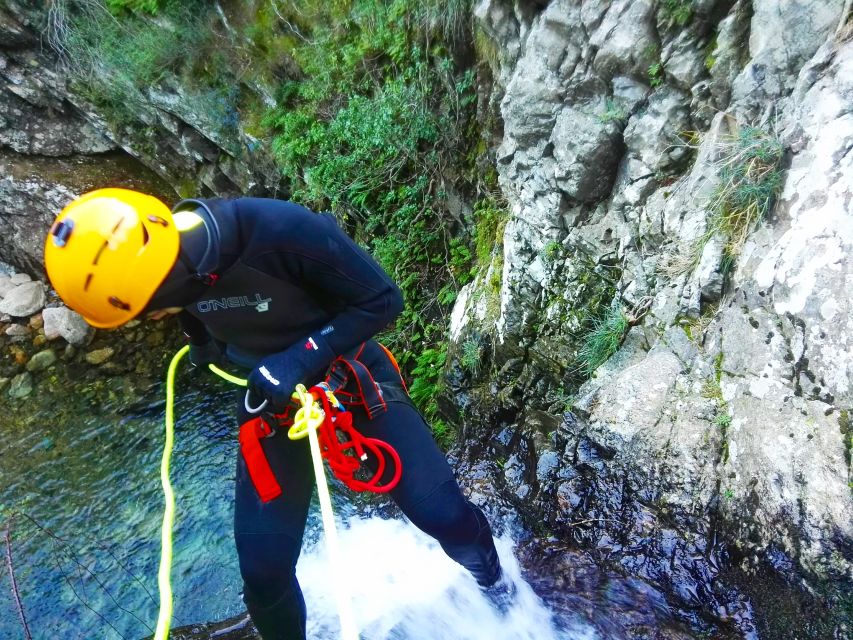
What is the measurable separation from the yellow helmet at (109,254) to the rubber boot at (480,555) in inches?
62.2

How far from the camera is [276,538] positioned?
2.25 m

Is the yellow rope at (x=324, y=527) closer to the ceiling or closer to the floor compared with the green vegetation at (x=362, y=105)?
closer to the floor

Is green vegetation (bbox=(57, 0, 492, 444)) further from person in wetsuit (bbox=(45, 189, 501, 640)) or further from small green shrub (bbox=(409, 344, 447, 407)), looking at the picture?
person in wetsuit (bbox=(45, 189, 501, 640))

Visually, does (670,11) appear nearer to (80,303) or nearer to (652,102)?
(652,102)

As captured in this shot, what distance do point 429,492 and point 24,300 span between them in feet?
25.4

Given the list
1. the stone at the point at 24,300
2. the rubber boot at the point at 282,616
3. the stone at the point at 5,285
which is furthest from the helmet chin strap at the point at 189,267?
the stone at the point at 5,285

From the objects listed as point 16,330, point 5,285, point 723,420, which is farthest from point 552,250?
point 5,285

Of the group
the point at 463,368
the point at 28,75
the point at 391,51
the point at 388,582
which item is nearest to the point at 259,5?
the point at 391,51

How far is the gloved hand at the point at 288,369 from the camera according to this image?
2.08 meters

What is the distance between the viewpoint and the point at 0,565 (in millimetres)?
4215

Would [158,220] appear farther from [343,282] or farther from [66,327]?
[66,327]

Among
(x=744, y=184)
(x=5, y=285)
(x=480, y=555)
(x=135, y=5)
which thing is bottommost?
(x=5, y=285)

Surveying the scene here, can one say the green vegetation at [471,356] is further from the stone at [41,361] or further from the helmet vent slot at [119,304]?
the stone at [41,361]

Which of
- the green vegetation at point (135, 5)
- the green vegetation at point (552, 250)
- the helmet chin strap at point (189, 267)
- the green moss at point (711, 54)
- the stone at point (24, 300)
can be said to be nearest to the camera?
the helmet chin strap at point (189, 267)
